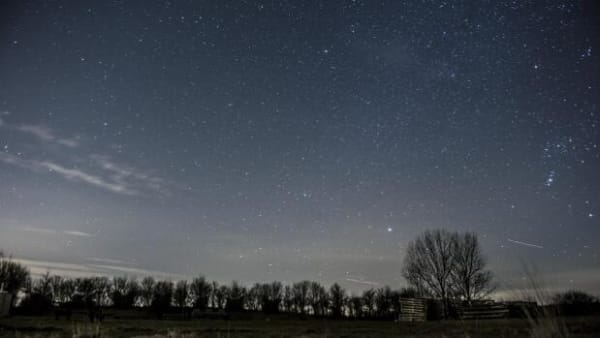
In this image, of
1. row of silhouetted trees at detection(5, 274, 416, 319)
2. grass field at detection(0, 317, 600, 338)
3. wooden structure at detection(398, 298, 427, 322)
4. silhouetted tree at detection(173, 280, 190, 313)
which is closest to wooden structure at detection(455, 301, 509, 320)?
wooden structure at detection(398, 298, 427, 322)

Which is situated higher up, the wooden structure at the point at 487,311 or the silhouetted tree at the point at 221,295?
the wooden structure at the point at 487,311

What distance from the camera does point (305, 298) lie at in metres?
131

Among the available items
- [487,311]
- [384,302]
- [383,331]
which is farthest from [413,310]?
[384,302]

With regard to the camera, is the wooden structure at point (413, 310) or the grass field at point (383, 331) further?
the wooden structure at point (413, 310)

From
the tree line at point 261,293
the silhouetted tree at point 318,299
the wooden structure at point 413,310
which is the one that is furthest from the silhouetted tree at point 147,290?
the wooden structure at point 413,310

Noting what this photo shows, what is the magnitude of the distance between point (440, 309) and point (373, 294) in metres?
73.6

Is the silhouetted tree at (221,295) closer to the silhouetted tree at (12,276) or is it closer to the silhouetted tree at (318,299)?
the silhouetted tree at (318,299)

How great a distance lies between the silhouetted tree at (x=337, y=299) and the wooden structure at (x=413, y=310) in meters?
74.4

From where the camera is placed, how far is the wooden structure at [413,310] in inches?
1687

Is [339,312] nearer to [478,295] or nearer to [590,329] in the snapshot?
[478,295]

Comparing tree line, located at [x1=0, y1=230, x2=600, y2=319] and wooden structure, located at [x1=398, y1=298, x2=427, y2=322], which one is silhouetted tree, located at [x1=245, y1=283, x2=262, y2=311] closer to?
tree line, located at [x1=0, y1=230, x2=600, y2=319]

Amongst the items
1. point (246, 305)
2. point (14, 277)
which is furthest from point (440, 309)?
point (246, 305)

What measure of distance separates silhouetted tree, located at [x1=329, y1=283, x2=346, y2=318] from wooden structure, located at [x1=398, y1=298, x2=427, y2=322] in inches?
2927

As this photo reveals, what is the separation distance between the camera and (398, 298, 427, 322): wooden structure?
4284 cm
